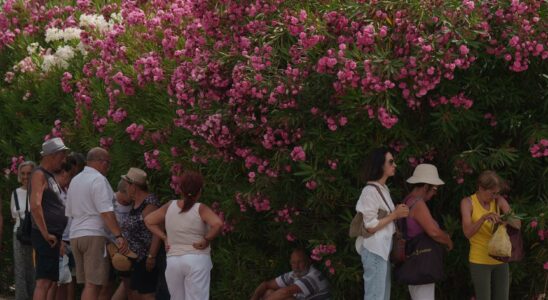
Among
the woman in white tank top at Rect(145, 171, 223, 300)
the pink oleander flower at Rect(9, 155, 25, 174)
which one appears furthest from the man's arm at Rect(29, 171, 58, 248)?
the pink oleander flower at Rect(9, 155, 25, 174)

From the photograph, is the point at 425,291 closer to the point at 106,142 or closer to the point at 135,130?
the point at 135,130

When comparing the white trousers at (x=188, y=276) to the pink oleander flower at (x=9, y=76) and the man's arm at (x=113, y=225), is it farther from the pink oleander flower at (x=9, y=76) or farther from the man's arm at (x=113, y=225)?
the pink oleander flower at (x=9, y=76)

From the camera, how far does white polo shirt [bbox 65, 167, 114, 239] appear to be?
1059 centimetres

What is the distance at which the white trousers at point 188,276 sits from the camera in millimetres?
9555

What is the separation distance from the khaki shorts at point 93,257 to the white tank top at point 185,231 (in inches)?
52.8

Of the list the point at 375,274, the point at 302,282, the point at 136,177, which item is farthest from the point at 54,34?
the point at 375,274

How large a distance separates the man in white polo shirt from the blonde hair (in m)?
3.38

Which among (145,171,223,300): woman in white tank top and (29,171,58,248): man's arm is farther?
(29,171,58,248): man's arm

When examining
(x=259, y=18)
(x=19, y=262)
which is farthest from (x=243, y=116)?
(x=19, y=262)

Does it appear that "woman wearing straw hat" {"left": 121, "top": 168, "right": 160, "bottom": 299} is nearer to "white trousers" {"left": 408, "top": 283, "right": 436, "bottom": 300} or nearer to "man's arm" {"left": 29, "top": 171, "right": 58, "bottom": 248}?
"man's arm" {"left": 29, "top": 171, "right": 58, "bottom": 248}

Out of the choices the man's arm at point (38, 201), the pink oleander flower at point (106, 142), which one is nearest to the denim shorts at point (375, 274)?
the man's arm at point (38, 201)

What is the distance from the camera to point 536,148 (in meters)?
9.29

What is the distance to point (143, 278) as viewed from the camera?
36.1ft

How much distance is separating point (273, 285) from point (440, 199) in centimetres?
185
